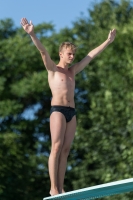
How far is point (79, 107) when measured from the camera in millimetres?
18547

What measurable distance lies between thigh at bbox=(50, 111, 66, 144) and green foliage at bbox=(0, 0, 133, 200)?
8.96 m

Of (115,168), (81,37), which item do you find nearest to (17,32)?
(81,37)

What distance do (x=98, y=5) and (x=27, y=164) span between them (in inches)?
186

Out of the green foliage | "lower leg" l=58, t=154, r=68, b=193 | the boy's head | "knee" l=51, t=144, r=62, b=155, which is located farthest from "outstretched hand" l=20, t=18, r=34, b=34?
the green foliage

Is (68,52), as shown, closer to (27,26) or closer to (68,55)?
(68,55)

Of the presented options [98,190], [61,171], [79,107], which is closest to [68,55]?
[61,171]

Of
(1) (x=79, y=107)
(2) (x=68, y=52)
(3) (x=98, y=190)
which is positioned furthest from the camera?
(1) (x=79, y=107)

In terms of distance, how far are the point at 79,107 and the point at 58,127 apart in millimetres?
12566

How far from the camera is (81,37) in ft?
62.0

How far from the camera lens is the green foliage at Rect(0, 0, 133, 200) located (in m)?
15.8

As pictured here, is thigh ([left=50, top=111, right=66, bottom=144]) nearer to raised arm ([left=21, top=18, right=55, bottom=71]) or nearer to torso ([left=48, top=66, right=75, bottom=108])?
torso ([left=48, top=66, right=75, bottom=108])

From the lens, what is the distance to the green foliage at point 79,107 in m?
15.8

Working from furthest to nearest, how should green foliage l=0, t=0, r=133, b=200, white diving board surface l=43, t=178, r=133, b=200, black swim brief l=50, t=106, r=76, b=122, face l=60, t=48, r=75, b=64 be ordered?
1. green foliage l=0, t=0, r=133, b=200
2. face l=60, t=48, r=75, b=64
3. black swim brief l=50, t=106, r=76, b=122
4. white diving board surface l=43, t=178, r=133, b=200

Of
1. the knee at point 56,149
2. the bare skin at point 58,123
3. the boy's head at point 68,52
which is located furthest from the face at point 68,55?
the knee at point 56,149
